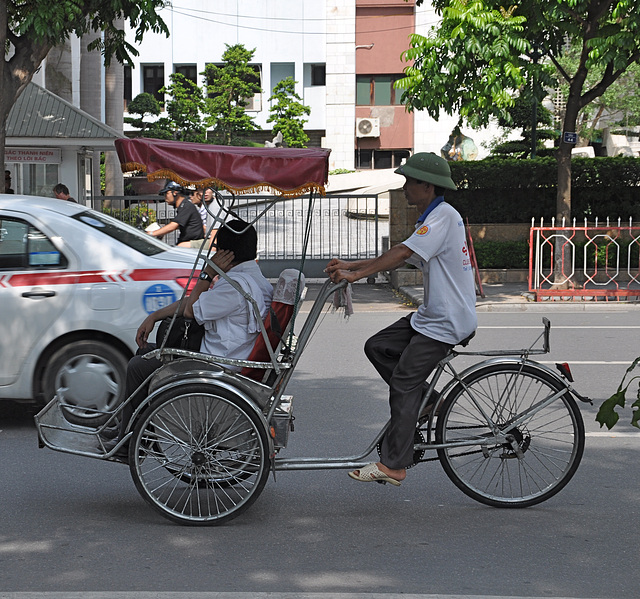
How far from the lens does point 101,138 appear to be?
18.0 meters

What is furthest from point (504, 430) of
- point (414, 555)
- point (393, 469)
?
point (414, 555)

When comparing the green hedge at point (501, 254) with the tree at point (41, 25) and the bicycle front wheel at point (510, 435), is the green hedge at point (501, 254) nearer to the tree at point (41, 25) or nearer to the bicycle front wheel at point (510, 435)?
the tree at point (41, 25)

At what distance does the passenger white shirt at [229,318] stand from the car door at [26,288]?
202 cm

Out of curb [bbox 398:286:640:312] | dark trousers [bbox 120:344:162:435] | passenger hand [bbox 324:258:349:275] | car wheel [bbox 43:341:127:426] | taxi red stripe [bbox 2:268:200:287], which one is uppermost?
passenger hand [bbox 324:258:349:275]

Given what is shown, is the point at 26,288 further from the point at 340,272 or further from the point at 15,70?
the point at 15,70

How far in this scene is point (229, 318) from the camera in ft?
16.8

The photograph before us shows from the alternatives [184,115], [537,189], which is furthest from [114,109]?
[184,115]

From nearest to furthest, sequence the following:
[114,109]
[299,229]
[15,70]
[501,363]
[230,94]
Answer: [501,363] < [15,70] < [299,229] < [114,109] < [230,94]

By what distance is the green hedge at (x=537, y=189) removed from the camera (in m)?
18.5

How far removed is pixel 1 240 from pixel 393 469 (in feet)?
11.7

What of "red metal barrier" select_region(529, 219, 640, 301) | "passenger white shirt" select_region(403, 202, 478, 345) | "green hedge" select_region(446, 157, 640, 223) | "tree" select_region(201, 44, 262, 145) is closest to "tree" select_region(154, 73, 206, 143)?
A: "tree" select_region(201, 44, 262, 145)

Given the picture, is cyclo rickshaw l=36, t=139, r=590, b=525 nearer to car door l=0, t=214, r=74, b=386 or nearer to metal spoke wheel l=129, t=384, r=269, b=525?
metal spoke wheel l=129, t=384, r=269, b=525

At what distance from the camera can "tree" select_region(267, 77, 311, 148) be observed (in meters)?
47.3

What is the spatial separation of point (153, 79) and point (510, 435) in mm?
50385
